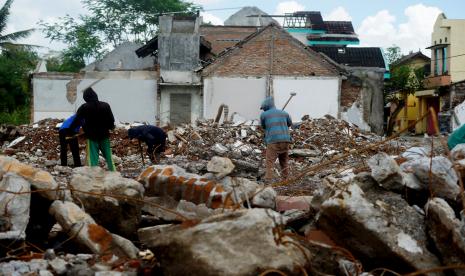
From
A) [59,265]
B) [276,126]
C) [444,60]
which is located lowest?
[59,265]

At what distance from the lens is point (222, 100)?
26.5m

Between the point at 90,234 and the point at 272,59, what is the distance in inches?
884

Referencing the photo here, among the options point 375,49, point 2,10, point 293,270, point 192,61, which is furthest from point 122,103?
point 293,270

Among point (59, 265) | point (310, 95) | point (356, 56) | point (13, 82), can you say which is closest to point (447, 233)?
point (59, 265)

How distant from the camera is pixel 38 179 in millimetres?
4898

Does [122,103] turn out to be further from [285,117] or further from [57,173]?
[285,117]

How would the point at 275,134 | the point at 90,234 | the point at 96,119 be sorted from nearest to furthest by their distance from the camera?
the point at 90,234 → the point at 96,119 → the point at 275,134

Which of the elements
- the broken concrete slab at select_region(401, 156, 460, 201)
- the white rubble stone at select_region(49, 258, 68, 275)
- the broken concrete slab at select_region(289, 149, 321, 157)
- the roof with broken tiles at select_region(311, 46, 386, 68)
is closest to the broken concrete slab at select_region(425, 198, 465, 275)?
the broken concrete slab at select_region(401, 156, 460, 201)

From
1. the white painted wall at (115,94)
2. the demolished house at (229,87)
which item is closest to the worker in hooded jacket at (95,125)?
the demolished house at (229,87)

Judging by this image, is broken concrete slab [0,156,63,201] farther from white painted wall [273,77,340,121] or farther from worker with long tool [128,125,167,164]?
white painted wall [273,77,340,121]

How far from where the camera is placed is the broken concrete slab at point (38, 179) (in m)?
4.82

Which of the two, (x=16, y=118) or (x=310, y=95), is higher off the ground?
(x=310, y=95)

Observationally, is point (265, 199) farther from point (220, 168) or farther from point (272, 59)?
point (272, 59)

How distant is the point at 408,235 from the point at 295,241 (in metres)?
0.75
